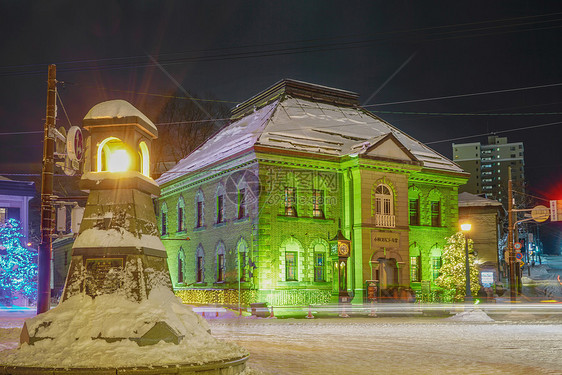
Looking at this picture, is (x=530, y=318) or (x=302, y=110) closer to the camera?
(x=530, y=318)

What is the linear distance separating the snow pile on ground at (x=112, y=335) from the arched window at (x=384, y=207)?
25773 mm

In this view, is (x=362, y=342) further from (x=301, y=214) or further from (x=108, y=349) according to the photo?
(x=301, y=214)

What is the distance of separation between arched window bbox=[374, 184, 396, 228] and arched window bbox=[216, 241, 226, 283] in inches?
364

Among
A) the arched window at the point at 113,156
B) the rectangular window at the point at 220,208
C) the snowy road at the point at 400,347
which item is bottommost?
the snowy road at the point at 400,347

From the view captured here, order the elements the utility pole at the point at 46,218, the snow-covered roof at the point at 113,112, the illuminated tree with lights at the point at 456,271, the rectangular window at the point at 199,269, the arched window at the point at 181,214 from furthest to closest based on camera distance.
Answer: the arched window at the point at 181,214, the rectangular window at the point at 199,269, the illuminated tree with lights at the point at 456,271, the utility pole at the point at 46,218, the snow-covered roof at the point at 113,112

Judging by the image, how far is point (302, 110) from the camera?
39312 millimetres

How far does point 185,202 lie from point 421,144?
56.6 feet

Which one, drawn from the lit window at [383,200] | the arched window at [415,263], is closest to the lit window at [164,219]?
the lit window at [383,200]

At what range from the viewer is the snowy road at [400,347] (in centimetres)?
1110

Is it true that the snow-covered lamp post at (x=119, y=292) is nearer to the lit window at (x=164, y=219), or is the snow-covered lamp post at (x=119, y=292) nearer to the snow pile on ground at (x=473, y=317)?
the snow pile on ground at (x=473, y=317)

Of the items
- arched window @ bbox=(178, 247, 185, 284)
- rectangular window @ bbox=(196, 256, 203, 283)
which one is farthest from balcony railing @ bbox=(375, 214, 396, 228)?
arched window @ bbox=(178, 247, 185, 284)

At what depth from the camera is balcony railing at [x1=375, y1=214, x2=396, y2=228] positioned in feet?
A: 116

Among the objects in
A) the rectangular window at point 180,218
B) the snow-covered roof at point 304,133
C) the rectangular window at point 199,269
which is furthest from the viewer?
the rectangular window at point 180,218

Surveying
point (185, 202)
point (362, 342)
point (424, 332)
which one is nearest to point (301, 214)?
point (185, 202)
